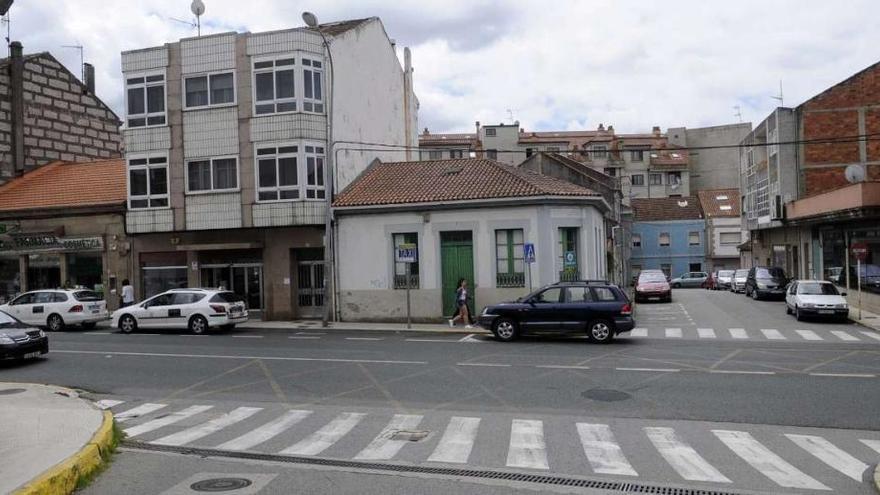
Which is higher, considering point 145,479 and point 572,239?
point 572,239

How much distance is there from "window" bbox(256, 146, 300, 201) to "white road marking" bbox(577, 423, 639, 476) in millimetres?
18741

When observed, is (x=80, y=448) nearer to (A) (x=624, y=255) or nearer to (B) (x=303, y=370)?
(B) (x=303, y=370)

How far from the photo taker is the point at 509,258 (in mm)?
25734

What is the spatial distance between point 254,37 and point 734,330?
19.7 meters

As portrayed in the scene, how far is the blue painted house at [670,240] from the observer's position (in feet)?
221

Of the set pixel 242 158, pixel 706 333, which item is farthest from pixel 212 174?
pixel 706 333

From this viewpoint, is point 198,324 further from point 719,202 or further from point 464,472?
point 719,202

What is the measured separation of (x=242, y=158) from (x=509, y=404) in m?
18.7

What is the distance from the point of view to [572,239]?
26328mm

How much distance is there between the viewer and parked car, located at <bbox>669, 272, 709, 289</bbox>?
61.0 m

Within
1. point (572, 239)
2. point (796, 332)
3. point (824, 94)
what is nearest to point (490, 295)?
point (572, 239)

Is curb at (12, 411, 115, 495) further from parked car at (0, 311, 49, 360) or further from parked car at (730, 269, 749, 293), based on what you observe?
parked car at (730, 269, 749, 293)

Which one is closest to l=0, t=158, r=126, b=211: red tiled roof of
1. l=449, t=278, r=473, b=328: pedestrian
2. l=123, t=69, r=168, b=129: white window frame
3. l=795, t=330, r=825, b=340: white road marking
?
l=123, t=69, r=168, b=129: white window frame

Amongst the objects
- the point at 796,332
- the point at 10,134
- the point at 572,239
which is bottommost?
the point at 796,332
